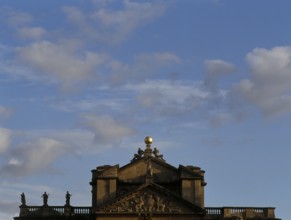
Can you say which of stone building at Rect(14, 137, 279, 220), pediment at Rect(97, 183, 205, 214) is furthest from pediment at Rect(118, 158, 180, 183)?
pediment at Rect(97, 183, 205, 214)

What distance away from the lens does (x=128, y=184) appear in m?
79.2

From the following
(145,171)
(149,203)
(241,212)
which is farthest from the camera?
(241,212)

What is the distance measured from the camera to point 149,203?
7675cm

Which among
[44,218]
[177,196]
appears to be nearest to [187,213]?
[177,196]

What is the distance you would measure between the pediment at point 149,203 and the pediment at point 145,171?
2.69 meters

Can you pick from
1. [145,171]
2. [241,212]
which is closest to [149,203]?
[145,171]

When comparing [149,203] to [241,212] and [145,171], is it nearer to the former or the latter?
[145,171]

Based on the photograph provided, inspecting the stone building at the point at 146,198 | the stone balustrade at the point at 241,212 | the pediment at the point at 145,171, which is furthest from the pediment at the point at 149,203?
the stone balustrade at the point at 241,212

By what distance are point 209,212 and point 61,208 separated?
13.4m

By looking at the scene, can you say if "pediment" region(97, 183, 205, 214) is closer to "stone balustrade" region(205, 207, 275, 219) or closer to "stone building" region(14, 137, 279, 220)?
"stone building" region(14, 137, 279, 220)

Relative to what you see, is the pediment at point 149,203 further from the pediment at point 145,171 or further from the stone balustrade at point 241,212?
the stone balustrade at point 241,212

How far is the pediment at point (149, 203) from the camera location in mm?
76688

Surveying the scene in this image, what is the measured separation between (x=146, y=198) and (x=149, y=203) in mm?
502

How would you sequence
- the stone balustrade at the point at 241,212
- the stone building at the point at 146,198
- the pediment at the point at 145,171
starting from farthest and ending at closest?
the pediment at the point at 145,171 → the stone balustrade at the point at 241,212 → the stone building at the point at 146,198
